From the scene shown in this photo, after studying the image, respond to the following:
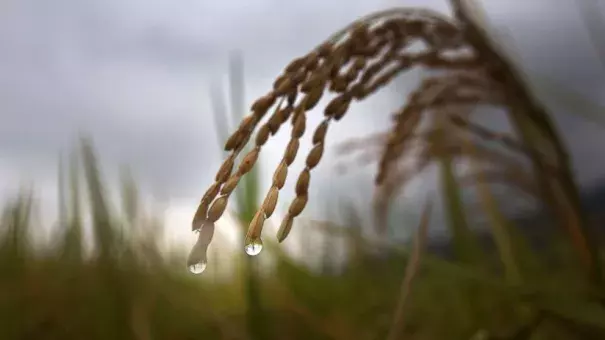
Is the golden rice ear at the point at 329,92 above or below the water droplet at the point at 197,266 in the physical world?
above

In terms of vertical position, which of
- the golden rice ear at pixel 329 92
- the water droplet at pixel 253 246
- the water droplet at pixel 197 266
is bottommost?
the water droplet at pixel 197 266

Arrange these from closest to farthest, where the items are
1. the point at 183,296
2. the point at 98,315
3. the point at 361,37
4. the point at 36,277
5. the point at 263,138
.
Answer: the point at 263,138, the point at 361,37, the point at 98,315, the point at 36,277, the point at 183,296

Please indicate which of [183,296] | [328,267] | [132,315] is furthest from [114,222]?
[328,267]

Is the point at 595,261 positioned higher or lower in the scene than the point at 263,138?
lower

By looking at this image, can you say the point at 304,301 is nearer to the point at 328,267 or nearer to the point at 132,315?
the point at 328,267

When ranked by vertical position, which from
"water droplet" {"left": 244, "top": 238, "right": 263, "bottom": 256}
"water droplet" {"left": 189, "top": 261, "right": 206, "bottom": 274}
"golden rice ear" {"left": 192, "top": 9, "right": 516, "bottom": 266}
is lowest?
"water droplet" {"left": 189, "top": 261, "right": 206, "bottom": 274}

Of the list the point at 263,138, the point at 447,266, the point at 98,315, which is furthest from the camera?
the point at 98,315

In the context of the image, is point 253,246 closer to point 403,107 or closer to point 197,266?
point 197,266

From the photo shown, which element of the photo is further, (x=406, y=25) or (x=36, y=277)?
(x=36, y=277)

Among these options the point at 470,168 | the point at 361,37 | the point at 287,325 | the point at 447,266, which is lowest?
the point at 287,325

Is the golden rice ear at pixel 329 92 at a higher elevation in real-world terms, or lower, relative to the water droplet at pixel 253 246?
higher
